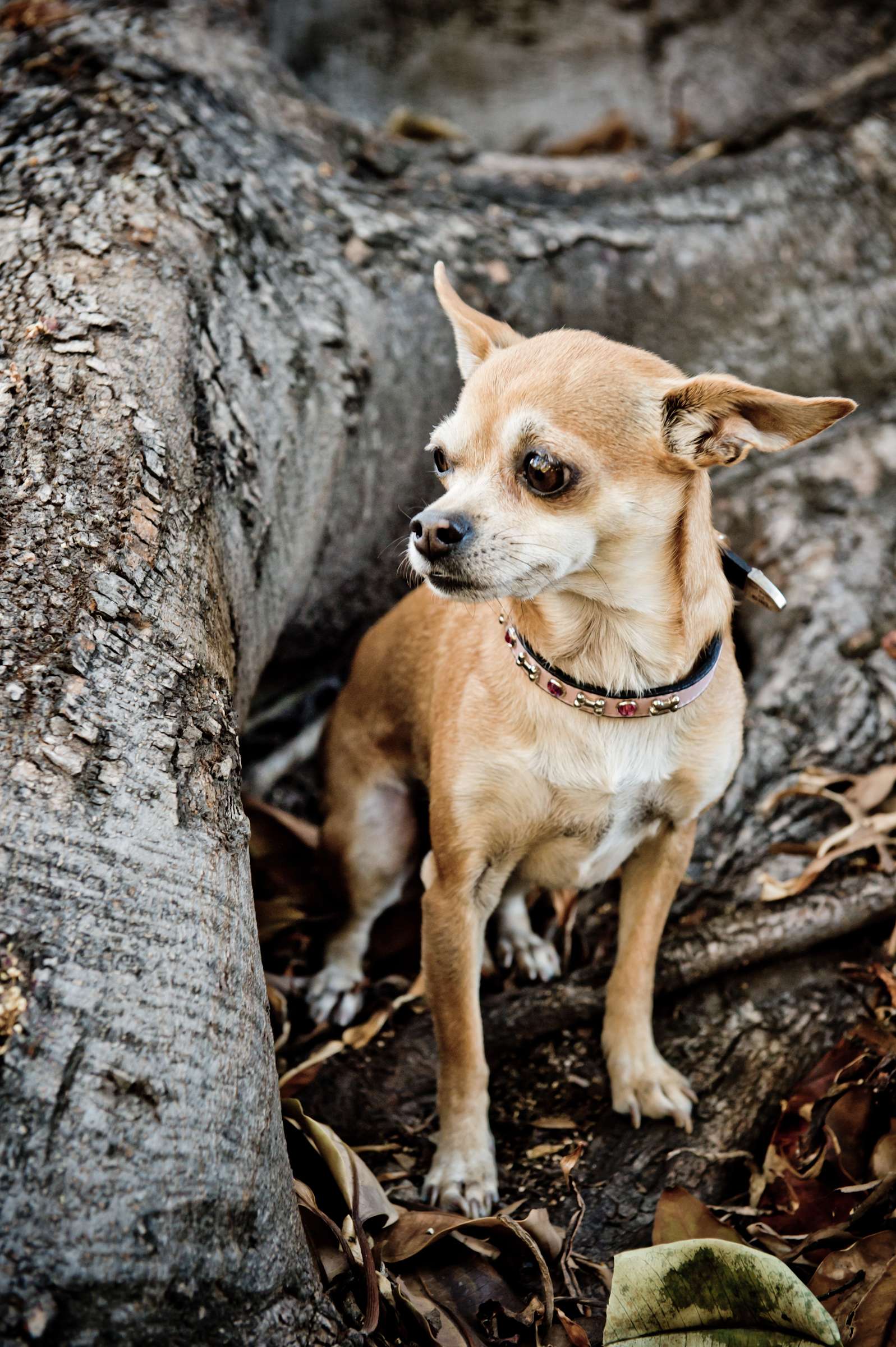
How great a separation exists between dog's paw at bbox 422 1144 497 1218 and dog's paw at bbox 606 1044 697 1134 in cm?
37

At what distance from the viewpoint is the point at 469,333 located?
2.63 metres

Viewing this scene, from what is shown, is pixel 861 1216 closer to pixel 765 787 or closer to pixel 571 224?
→ pixel 765 787

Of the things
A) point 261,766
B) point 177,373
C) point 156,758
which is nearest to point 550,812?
point 156,758

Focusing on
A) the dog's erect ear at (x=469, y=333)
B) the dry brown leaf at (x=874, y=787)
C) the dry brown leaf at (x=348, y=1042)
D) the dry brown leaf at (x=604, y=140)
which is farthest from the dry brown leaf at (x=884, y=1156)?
the dry brown leaf at (x=604, y=140)

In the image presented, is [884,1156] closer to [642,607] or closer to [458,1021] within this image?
[458,1021]

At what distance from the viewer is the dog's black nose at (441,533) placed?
215 cm

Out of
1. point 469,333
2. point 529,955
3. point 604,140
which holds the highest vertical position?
point 469,333

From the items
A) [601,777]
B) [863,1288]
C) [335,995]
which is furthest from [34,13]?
[863,1288]

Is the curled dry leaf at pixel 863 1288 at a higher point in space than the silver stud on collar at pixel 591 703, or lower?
lower

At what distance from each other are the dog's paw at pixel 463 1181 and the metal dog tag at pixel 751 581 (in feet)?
4.86

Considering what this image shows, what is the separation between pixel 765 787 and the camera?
3162 mm

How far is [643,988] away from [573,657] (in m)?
0.92

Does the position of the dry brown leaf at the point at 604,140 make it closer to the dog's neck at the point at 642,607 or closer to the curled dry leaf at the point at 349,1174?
the dog's neck at the point at 642,607

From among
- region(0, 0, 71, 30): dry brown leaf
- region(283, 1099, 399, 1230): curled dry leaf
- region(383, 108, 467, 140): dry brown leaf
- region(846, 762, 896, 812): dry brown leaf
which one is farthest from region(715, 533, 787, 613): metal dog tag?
region(383, 108, 467, 140): dry brown leaf
